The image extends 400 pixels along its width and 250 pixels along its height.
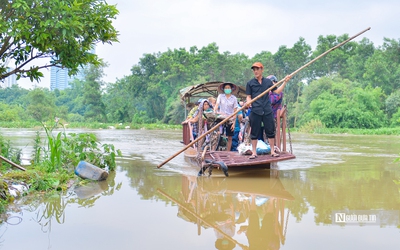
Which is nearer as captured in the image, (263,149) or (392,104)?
(263,149)

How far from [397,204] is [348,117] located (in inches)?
1160

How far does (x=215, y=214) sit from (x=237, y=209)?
339 mm

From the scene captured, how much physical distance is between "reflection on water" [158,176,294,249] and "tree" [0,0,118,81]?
2876mm

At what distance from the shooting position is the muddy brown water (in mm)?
4012

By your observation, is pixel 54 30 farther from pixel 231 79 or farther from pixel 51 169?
pixel 231 79

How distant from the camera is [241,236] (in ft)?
13.8

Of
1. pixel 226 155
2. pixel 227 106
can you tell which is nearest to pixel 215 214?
pixel 226 155

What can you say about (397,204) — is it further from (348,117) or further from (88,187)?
(348,117)

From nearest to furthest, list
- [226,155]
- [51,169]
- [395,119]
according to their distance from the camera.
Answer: [51,169], [226,155], [395,119]

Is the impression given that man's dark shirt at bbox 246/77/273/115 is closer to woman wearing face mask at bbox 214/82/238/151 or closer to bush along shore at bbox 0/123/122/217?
woman wearing face mask at bbox 214/82/238/151

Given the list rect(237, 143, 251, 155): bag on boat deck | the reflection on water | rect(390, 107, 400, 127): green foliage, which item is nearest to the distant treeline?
rect(390, 107, 400, 127): green foliage

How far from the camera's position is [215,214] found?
5047mm

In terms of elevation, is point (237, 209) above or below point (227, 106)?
below

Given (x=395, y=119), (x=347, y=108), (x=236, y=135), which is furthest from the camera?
(x=347, y=108)
